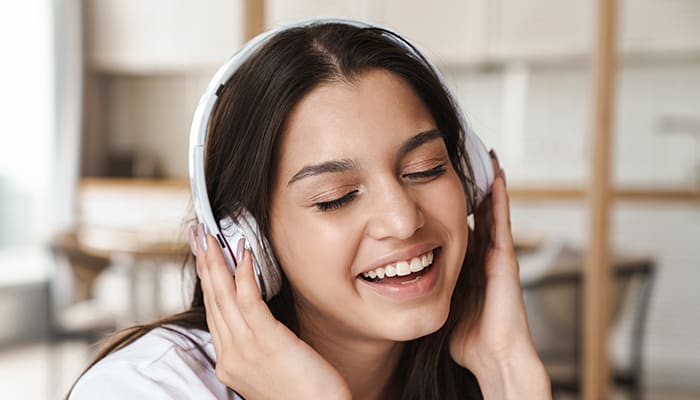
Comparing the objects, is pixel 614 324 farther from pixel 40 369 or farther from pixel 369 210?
pixel 369 210

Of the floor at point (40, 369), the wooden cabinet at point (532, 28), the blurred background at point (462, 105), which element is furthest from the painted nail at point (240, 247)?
the wooden cabinet at point (532, 28)

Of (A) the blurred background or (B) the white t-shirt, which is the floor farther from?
(B) the white t-shirt

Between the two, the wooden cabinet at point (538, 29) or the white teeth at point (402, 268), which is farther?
the wooden cabinet at point (538, 29)

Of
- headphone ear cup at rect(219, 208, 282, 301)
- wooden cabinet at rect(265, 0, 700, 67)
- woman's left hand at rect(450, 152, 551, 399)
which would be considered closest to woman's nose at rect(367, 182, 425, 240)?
headphone ear cup at rect(219, 208, 282, 301)

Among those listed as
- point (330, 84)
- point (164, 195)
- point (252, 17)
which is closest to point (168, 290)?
point (164, 195)

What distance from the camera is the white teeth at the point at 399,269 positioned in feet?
3.28

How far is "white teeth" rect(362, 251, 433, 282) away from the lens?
1.00 m

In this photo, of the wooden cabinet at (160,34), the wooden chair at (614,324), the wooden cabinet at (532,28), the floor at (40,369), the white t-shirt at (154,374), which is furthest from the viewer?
the wooden chair at (614,324)

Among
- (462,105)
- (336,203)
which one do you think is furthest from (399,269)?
(462,105)

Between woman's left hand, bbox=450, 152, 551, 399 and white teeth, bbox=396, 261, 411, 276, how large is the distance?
240 mm

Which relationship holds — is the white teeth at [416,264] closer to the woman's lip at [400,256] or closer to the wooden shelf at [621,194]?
the woman's lip at [400,256]

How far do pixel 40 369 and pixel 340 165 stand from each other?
113 cm

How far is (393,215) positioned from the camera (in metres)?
0.96

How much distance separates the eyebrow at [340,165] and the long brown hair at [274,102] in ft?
0.15
